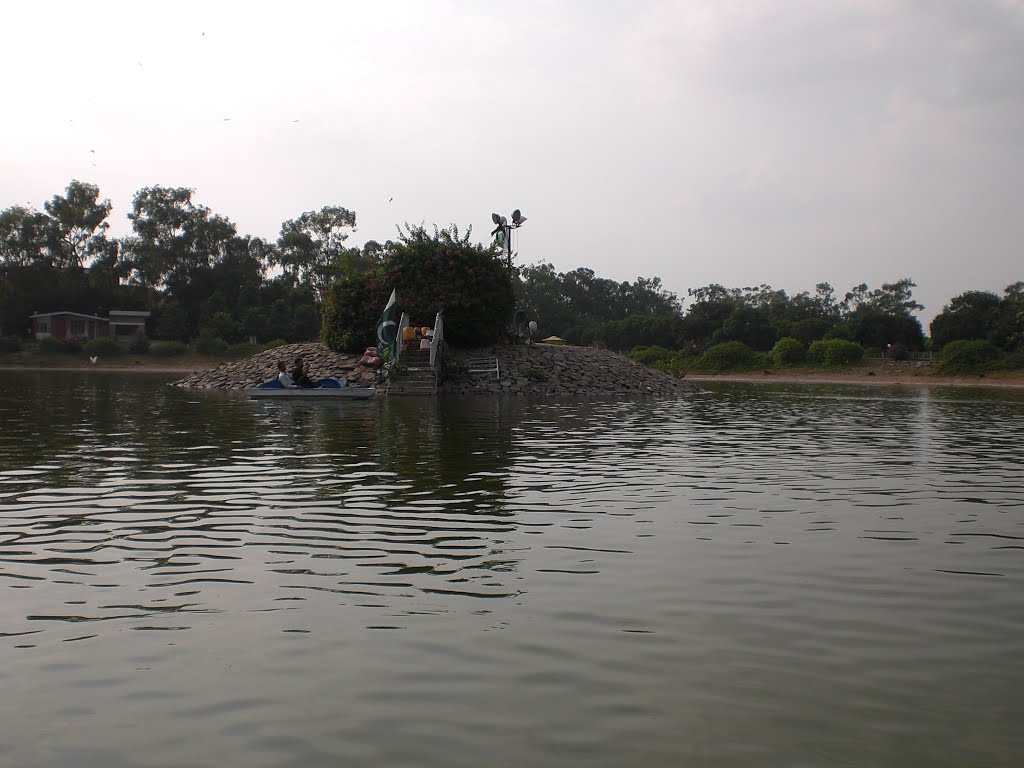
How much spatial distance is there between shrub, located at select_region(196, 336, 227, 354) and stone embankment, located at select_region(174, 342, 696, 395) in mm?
34852

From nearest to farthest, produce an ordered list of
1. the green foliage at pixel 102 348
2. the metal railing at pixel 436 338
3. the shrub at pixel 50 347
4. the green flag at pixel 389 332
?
the metal railing at pixel 436 338 < the green flag at pixel 389 332 < the shrub at pixel 50 347 < the green foliage at pixel 102 348

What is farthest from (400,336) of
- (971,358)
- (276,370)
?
(971,358)

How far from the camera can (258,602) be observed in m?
6.04

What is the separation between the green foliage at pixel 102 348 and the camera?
72438 millimetres

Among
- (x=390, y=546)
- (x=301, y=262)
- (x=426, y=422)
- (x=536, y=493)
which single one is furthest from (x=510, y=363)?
(x=301, y=262)

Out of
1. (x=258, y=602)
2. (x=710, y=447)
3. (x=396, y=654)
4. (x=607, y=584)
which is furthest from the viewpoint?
(x=710, y=447)

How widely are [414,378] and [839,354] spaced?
36710mm

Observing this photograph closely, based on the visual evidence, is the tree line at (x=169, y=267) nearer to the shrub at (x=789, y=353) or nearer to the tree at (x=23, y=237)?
the tree at (x=23, y=237)

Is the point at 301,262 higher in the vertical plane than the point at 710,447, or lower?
higher

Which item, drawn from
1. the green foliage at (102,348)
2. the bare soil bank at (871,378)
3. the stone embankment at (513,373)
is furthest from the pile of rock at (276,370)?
the green foliage at (102,348)

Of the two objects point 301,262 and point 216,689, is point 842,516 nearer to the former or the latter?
point 216,689

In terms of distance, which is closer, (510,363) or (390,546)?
(390,546)

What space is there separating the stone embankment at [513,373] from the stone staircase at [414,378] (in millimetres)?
1047

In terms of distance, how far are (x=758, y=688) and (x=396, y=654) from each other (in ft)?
6.39
